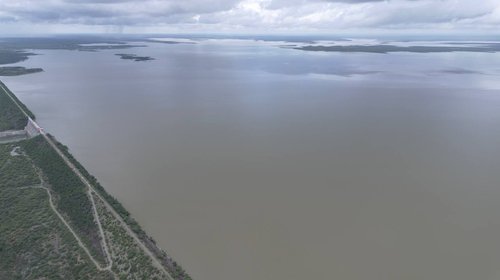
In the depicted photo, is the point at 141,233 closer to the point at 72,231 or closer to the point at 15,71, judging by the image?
the point at 72,231

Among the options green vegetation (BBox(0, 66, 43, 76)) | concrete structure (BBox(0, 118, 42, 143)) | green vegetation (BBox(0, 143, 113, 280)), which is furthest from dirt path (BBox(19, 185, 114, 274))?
green vegetation (BBox(0, 66, 43, 76))

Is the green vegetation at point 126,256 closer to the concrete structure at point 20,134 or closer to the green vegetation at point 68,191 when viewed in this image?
the green vegetation at point 68,191

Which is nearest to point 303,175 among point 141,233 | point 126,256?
point 141,233

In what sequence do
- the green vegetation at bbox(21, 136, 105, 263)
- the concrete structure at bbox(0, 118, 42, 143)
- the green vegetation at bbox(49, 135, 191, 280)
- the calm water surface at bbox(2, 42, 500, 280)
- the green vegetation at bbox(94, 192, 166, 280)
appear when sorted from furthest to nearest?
the concrete structure at bbox(0, 118, 42, 143) < the green vegetation at bbox(21, 136, 105, 263) < the calm water surface at bbox(2, 42, 500, 280) < the green vegetation at bbox(49, 135, 191, 280) < the green vegetation at bbox(94, 192, 166, 280)

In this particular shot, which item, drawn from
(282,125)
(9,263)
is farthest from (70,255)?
(282,125)

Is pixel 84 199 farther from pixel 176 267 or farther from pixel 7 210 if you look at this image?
pixel 176 267

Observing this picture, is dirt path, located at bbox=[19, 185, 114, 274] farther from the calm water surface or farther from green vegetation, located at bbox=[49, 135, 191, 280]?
the calm water surface
